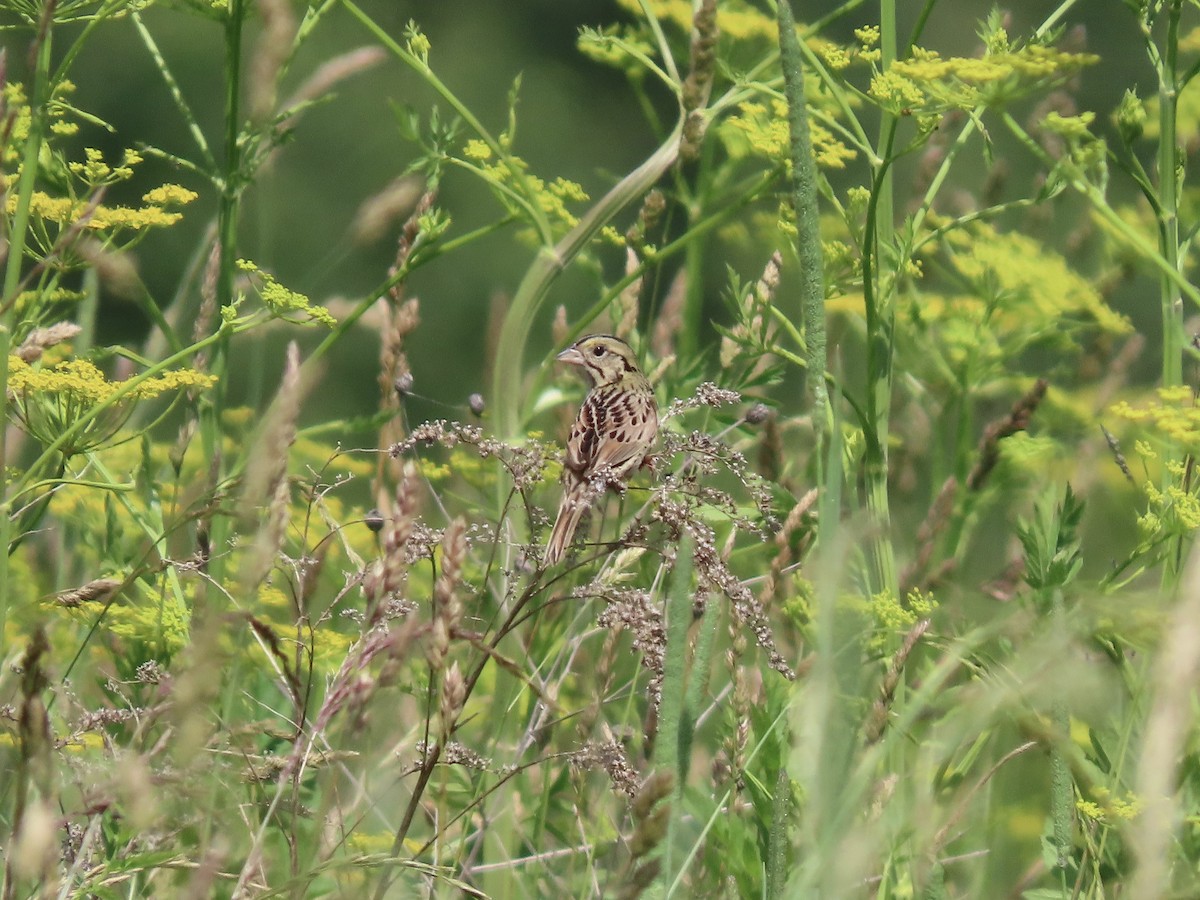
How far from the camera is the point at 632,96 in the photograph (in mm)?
15148

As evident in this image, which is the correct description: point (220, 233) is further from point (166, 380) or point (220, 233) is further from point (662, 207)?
point (662, 207)

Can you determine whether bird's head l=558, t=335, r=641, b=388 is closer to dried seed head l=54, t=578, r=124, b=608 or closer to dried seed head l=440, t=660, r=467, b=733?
dried seed head l=54, t=578, r=124, b=608

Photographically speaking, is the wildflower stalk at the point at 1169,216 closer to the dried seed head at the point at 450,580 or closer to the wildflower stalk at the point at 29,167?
the dried seed head at the point at 450,580

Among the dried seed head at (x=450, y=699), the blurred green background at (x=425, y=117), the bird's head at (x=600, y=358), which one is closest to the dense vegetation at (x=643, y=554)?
the dried seed head at (x=450, y=699)

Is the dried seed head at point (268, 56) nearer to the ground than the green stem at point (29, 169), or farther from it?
farther from it

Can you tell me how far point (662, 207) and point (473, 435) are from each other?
104cm

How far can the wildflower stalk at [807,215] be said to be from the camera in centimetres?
113

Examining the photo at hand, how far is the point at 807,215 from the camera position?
115cm

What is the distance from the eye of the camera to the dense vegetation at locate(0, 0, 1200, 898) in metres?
1.05

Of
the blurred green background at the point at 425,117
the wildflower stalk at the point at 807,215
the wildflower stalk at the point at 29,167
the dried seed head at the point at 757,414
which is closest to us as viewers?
the wildflower stalk at the point at 807,215

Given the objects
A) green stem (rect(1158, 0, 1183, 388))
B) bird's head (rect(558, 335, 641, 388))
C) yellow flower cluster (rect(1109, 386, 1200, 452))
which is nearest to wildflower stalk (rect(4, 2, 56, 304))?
yellow flower cluster (rect(1109, 386, 1200, 452))

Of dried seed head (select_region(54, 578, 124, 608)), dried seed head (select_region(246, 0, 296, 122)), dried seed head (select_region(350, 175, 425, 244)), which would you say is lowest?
dried seed head (select_region(54, 578, 124, 608))

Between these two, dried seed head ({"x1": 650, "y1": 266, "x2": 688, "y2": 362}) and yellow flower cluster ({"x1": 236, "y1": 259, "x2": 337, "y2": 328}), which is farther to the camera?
dried seed head ({"x1": 650, "y1": 266, "x2": 688, "y2": 362})

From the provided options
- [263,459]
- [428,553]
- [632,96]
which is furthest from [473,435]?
[632,96]
